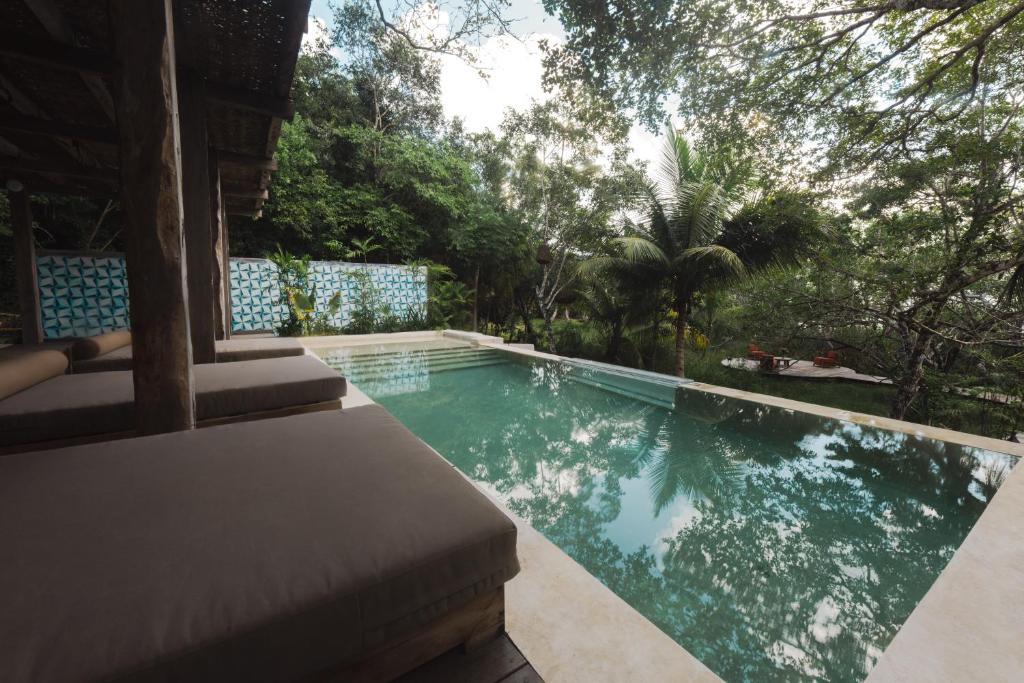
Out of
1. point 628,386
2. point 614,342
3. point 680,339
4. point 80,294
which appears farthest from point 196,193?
point 614,342

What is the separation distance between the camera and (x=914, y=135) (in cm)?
556

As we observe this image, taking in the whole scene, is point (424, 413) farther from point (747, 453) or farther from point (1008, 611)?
point (1008, 611)

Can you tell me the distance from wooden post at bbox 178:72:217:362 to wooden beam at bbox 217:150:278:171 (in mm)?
1826

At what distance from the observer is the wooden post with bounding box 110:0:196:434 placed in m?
1.81

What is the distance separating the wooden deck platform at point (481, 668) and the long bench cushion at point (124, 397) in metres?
2.26

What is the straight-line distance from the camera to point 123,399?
7.47ft

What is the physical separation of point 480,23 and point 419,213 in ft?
27.7

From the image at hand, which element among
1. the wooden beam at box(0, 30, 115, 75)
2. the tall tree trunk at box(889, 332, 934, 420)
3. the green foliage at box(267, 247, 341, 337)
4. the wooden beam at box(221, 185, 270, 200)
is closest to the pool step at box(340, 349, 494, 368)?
the green foliage at box(267, 247, 341, 337)

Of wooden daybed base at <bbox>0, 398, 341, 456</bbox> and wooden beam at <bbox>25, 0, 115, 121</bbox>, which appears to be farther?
wooden beam at <bbox>25, 0, 115, 121</bbox>

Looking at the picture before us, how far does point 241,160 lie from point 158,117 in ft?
12.1

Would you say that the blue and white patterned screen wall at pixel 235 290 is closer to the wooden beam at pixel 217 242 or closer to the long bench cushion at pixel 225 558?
the wooden beam at pixel 217 242

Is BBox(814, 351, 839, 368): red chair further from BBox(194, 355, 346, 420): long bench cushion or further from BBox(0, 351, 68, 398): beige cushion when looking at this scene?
BBox(0, 351, 68, 398): beige cushion

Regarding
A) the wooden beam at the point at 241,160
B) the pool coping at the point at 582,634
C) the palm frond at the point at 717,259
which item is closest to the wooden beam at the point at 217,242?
the wooden beam at the point at 241,160

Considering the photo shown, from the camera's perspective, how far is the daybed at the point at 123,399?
206 cm
